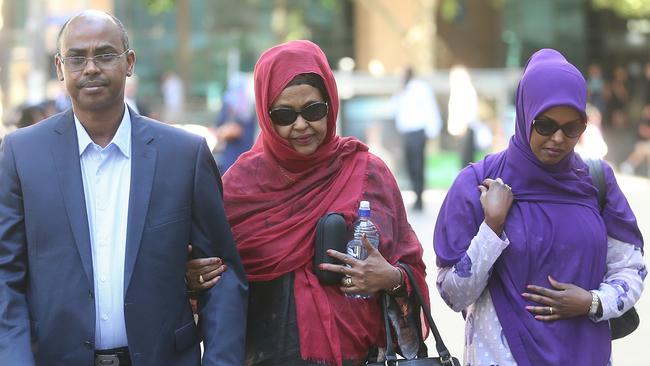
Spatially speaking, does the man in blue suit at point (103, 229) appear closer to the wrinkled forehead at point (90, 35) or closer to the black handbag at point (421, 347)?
the wrinkled forehead at point (90, 35)

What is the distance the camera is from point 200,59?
1389 inches

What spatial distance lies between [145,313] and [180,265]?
7.9 inches

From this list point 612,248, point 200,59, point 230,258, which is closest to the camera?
point 230,258

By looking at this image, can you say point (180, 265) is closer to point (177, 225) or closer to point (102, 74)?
point (177, 225)

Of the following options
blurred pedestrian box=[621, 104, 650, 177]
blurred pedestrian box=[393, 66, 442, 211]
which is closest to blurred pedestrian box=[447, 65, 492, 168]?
blurred pedestrian box=[393, 66, 442, 211]

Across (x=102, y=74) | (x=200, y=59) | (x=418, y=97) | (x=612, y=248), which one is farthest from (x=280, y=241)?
(x=200, y=59)

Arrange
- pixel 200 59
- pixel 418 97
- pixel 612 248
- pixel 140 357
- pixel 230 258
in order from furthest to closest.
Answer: pixel 200 59
pixel 418 97
pixel 612 248
pixel 230 258
pixel 140 357

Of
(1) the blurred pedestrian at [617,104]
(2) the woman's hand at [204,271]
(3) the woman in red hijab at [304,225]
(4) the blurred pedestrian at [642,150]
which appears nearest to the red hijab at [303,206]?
(3) the woman in red hijab at [304,225]

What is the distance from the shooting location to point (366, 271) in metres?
3.72

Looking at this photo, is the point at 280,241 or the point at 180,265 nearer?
the point at 180,265

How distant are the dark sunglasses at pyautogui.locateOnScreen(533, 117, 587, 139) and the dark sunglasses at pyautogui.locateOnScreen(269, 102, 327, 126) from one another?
704mm

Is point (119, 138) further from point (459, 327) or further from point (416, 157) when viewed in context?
point (416, 157)

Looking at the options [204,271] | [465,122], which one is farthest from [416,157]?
[204,271]

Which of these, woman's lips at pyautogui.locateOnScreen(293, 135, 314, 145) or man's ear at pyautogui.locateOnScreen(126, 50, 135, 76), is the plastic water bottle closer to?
woman's lips at pyautogui.locateOnScreen(293, 135, 314, 145)
